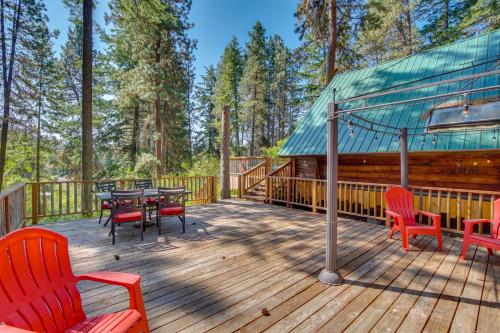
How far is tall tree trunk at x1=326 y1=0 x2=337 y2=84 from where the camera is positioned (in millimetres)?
11009

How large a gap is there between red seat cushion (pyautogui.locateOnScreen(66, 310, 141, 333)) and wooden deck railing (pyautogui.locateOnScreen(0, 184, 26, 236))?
10.9 feet

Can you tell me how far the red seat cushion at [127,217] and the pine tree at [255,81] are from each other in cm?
1924

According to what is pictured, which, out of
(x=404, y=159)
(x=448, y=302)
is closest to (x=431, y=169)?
(x=404, y=159)

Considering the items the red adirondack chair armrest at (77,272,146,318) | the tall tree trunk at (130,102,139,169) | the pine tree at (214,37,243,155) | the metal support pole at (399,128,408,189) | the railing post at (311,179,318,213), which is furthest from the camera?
the pine tree at (214,37,243,155)

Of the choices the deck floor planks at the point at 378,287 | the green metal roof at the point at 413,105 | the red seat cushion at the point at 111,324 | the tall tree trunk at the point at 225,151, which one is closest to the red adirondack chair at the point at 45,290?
the red seat cushion at the point at 111,324

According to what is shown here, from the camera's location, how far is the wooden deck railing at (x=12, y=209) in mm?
3928

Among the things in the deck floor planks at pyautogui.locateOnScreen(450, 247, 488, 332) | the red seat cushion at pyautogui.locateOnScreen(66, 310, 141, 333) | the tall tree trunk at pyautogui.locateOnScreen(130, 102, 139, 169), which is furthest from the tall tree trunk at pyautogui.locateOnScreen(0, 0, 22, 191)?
the deck floor planks at pyautogui.locateOnScreen(450, 247, 488, 332)

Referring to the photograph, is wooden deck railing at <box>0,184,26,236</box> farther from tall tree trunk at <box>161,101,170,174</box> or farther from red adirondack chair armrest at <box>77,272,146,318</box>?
tall tree trunk at <box>161,101,170,174</box>

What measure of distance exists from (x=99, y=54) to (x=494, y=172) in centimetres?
1972

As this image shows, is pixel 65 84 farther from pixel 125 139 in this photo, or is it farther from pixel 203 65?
pixel 203 65

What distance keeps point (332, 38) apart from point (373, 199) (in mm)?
7814

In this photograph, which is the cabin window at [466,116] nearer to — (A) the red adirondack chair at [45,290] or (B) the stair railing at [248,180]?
(A) the red adirondack chair at [45,290]

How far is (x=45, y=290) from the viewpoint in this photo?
5.66 ft

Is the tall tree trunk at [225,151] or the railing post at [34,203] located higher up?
the tall tree trunk at [225,151]
